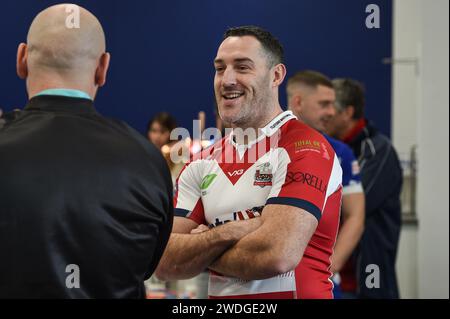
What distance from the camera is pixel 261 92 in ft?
7.80

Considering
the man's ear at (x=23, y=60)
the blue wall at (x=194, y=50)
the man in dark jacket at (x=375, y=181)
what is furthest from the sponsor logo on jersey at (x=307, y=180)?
the blue wall at (x=194, y=50)

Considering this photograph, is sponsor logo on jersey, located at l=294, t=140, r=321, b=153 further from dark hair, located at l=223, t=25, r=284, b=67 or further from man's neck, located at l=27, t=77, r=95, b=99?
man's neck, located at l=27, t=77, r=95, b=99

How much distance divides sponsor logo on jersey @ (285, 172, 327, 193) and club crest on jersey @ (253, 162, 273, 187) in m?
0.09

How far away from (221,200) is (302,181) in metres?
→ 0.27

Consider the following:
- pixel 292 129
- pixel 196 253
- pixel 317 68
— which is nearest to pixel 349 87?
pixel 317 68

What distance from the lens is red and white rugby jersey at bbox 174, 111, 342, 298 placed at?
2166 mm

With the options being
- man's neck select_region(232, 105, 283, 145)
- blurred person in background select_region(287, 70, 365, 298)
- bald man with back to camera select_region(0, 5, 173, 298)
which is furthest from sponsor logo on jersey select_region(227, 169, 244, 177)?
blurred person in background select_region(287, 70, 365, 298)

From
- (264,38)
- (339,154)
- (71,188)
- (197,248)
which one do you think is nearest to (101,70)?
(71,188)

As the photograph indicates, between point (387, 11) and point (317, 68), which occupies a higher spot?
point (387, 11)

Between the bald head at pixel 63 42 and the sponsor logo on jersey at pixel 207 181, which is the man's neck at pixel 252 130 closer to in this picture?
the sponsor logo on jersey at pixel 207 181

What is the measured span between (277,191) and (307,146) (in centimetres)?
18

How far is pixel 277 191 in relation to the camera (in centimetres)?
216

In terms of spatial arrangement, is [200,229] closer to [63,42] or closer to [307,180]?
[307,180]
